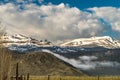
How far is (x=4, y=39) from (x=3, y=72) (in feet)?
6.23

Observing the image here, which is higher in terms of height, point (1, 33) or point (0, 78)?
point (1, 33)

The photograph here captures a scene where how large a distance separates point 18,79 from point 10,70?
14.0 ft

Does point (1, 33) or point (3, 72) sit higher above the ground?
point (1, 33)

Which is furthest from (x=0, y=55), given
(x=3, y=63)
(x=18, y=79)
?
(x=18, y=79)

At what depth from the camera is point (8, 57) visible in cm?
2266

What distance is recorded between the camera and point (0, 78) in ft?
72.8

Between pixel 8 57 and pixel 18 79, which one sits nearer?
pixel 8 57

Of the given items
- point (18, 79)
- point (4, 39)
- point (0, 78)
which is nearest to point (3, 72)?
point (0, 78)

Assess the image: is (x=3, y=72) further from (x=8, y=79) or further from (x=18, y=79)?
(x=18, y=79)

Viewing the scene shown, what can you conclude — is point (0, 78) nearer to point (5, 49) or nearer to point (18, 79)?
point (5, 49)

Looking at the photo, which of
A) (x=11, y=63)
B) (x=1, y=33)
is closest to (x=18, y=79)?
(x=11, y=63)

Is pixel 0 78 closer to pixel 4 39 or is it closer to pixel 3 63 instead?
pixel 3 63

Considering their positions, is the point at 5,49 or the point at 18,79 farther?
the point at 18,79

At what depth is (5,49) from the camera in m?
22.5
